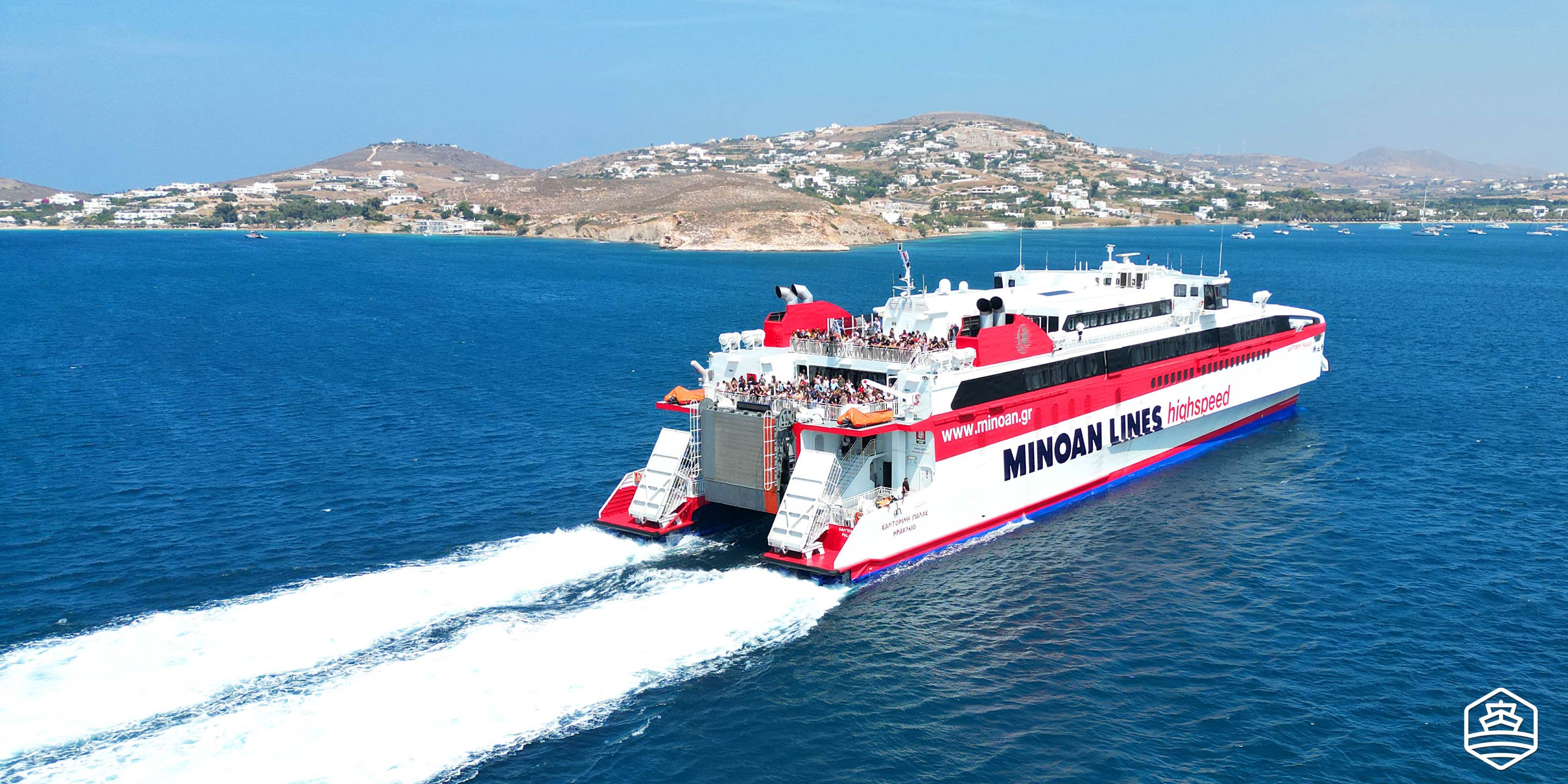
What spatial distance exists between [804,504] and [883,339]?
26.6 feet

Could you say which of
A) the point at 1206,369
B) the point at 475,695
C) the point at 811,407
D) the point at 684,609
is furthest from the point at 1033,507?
the point at 475,695

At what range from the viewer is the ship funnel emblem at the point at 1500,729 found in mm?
22328

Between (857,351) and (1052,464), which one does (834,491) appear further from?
(1052,464)

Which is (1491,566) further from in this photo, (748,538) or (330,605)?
(330,605)

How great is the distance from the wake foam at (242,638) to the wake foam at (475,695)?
5.27ft

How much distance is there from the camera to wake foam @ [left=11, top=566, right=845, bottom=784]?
2031 cm

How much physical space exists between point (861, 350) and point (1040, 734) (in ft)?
54.8

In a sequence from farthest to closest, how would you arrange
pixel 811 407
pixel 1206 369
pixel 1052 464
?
pixel 1206 369
pixel 1052 464
pixel 811 407

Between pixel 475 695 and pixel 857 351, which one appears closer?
pixel 475 695

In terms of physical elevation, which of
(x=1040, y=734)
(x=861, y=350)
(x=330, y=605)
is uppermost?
(x=861, y=350)

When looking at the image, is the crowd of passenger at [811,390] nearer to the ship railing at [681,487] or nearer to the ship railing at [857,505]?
the ship railing at [681,487]

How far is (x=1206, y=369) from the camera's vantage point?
46062 millimetres

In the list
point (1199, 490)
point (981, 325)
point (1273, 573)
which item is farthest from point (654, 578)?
point (1199, 490)

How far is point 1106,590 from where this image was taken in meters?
30.8
